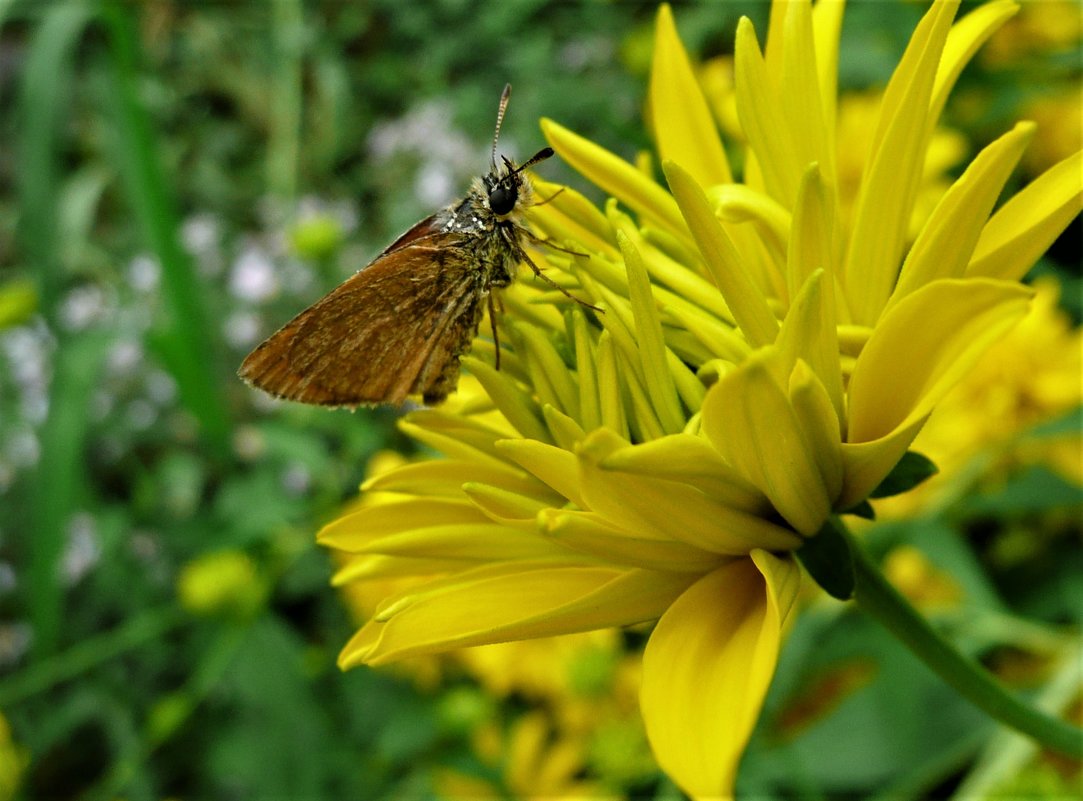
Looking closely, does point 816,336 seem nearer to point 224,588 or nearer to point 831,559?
point 831,559

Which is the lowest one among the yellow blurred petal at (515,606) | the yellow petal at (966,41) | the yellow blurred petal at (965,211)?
the yellow blurred petal at (515,606)

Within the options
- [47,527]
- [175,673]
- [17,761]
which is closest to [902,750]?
[47,527]

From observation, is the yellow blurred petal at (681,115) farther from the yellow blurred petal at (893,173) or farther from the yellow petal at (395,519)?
the yellow petal at (395,519)

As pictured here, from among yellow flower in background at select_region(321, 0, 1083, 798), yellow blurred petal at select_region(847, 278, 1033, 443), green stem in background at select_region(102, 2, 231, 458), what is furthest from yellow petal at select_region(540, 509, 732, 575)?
green stem in background at select_region(102, 2, 231, 458)

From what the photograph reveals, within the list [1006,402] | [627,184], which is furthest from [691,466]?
[1006,402]

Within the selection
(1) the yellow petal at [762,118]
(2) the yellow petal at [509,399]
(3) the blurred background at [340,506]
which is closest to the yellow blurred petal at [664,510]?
(2) the yellow petal at [509,399]

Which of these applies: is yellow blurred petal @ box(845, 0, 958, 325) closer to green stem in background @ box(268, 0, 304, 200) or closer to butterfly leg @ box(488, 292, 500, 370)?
butterfly leg @ box(488, 292, 500, 370)
